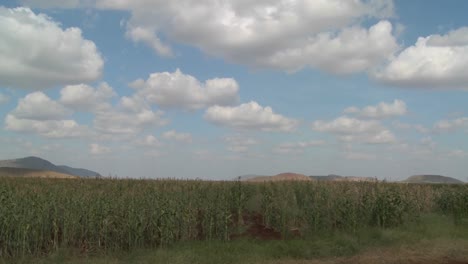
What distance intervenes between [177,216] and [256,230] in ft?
10.6

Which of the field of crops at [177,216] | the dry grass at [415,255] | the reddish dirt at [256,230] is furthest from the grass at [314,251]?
the reddish dirt at [256,230]

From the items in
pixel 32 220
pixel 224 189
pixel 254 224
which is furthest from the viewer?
pixel 224 189

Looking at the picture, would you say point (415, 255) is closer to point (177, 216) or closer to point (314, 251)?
point (314, 251)

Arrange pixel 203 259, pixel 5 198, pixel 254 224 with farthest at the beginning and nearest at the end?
pixel 254 224
pixel 5 198
pixel 203 259

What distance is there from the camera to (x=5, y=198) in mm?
12273

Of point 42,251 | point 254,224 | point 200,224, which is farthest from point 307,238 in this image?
point 42,251

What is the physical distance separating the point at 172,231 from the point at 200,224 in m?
1.98

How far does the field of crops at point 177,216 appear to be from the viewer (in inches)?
451

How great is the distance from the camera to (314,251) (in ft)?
39.2

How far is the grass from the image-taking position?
10.6m

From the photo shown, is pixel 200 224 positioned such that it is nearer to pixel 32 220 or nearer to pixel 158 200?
pixel 158 200

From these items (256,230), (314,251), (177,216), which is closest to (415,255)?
(314,251)

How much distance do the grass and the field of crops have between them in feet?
2.29

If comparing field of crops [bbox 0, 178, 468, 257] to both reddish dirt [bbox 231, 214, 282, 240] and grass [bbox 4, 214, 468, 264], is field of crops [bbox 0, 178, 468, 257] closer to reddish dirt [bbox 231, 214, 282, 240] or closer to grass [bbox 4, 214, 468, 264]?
reddish dirt [bbox 231, 214, 282, 240]
